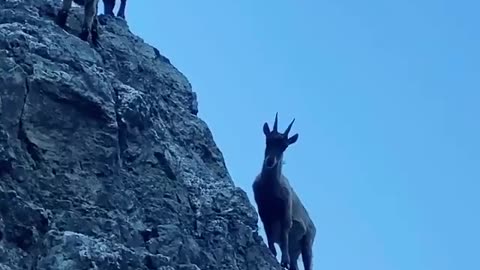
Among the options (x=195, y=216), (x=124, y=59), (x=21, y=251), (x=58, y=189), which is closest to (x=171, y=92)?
(x=124, y=59)

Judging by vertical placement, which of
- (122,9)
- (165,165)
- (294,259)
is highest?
(122,9)

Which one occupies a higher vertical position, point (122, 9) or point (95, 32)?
point (122, 9)

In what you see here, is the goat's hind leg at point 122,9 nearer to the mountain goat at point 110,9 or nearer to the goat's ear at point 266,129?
the mountain goat at point 110,9

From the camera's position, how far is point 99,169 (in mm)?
16875

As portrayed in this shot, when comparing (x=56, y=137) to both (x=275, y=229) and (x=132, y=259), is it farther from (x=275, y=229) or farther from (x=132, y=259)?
(x=275, y=229)

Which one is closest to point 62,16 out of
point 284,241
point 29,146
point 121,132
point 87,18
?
point 87,18

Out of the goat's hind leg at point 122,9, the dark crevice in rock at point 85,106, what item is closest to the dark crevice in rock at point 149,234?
the dark crevice in rock at point 85,106

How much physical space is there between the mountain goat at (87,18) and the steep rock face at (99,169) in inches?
7.4

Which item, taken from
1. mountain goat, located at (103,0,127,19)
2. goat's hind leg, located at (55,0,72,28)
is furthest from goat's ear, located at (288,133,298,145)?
mountain goat, located at (103,0,127,19)

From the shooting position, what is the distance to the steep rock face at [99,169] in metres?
15.1

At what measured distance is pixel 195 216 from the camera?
17.7 m

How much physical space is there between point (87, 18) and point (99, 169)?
160 inches

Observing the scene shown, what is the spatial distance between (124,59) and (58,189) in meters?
4.73

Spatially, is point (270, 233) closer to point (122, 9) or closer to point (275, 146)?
point (275, 146)
